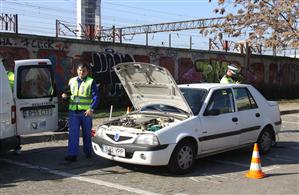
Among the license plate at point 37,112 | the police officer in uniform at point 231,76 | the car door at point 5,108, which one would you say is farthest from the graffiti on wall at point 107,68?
the car door at point 5,108

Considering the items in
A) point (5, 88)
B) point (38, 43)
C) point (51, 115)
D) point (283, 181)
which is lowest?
point (283, 181)

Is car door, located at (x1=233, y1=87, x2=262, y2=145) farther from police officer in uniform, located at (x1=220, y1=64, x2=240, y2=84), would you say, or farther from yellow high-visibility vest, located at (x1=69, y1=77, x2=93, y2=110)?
yellow high-visibility vest, located at (x1=69, y1=77, x2=93, y2=110)

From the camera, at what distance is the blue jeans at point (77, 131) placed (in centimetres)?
832

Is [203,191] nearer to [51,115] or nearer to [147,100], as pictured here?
[147,100]

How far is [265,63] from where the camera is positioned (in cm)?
2866

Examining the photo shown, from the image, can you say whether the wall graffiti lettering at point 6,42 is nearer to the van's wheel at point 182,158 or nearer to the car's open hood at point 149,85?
the car's open hood at point 149,85

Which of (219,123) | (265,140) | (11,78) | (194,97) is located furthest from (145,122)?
(265,140)

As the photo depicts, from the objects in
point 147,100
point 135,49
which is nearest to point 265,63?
point 135,49

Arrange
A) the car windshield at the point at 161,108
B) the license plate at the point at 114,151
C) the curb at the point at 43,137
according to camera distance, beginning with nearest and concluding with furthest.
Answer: the license plate at the point at 114,151
the car windshield at the point at 161,108
the curb at the point at 43,137

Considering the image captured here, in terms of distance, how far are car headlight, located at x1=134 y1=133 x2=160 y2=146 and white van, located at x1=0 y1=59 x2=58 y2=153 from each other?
7.08 feet

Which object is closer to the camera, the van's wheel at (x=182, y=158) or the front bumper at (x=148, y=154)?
the front bumper at (x=148, y=154)

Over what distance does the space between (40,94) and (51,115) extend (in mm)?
457

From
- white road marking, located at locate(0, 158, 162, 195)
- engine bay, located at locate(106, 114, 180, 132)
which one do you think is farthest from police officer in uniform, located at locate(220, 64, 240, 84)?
white road marking, located at locate(0, 158, 162, 195)

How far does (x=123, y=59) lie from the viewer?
18.9 meters
